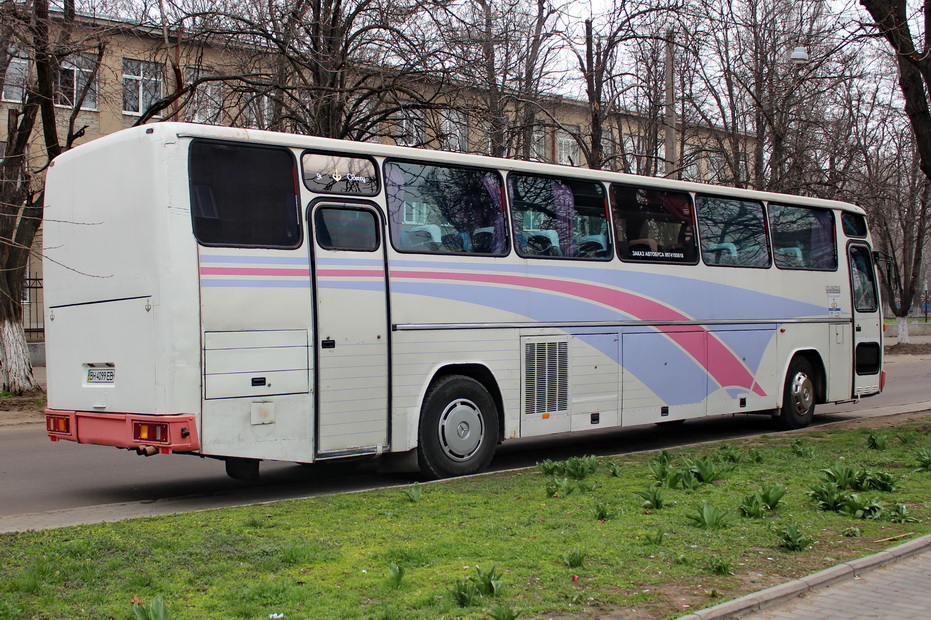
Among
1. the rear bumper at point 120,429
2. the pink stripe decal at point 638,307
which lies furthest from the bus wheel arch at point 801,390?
the rear bumper at point 120,429

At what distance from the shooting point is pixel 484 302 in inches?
416

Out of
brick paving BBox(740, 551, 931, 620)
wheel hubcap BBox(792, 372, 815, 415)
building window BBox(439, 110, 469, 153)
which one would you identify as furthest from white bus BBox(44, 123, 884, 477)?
building window BBox(439, 110, 469, 153)

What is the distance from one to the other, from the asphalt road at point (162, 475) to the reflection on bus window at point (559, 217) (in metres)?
2.69

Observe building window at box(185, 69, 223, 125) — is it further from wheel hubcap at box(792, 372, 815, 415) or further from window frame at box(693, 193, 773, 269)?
wheel hubcap at box(792, 372, 815, 415)

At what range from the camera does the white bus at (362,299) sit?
27.8 ft

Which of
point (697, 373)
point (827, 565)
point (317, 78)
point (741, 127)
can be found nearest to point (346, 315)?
point (827, 565)

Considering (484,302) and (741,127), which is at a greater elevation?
(741,127)

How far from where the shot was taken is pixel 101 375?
9031 millimetres

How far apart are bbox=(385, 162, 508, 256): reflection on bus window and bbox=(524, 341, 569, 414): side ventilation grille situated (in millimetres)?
1259

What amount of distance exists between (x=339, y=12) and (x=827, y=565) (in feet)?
45.7

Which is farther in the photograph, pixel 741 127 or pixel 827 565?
pixel 741 127

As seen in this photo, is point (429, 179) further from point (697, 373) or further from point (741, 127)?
point (741, 127)

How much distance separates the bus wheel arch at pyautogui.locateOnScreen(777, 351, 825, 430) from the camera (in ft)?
48.4

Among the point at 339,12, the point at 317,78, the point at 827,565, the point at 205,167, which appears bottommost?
the point at 827,565
